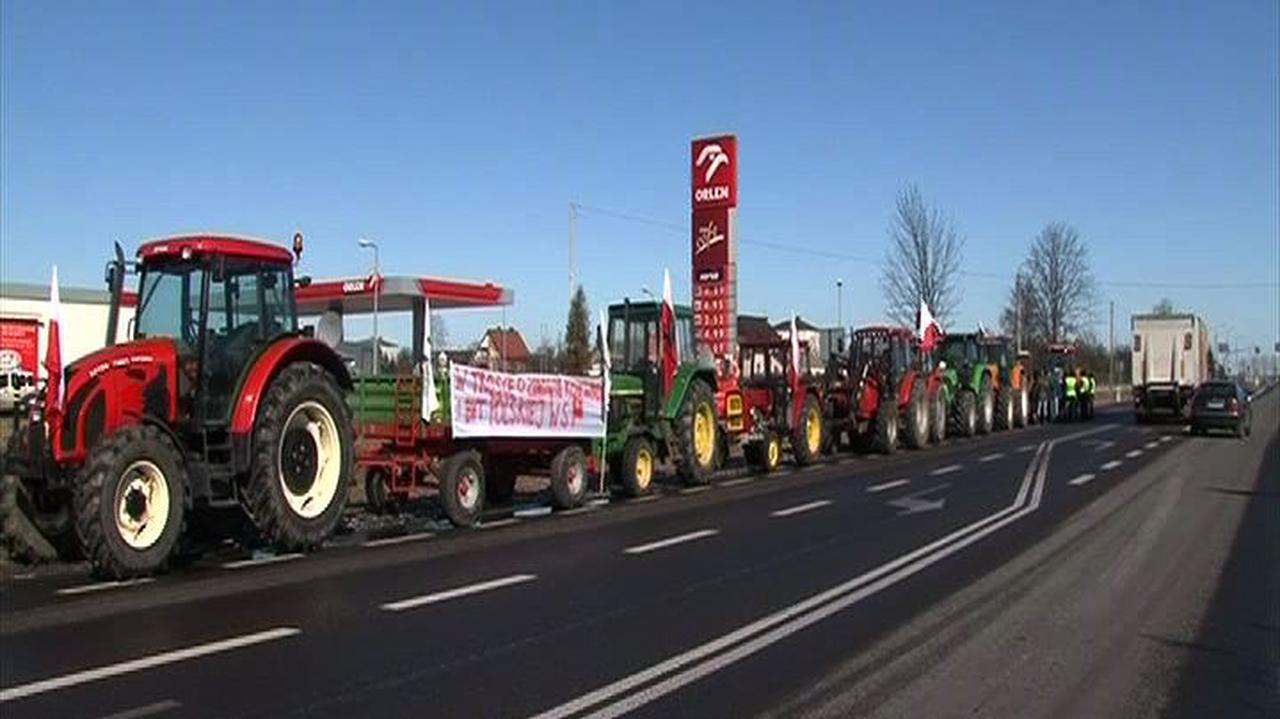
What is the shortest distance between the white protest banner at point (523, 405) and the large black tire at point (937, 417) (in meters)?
15.4

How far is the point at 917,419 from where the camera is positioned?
2988 cm

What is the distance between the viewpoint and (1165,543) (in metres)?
13.2

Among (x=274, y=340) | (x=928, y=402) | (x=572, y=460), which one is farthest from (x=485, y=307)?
(x=274, y=340)

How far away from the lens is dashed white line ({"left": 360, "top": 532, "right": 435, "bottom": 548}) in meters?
13.3

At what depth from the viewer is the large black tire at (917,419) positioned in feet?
97.1

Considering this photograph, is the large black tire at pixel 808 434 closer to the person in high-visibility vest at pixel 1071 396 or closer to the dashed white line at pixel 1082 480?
the dashed white line at pixel 1082 480

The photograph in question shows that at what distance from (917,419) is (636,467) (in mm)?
12808

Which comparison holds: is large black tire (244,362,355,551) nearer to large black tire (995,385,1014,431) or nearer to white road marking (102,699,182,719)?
white road marking (102,699,182,719)

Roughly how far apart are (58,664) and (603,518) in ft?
28.7

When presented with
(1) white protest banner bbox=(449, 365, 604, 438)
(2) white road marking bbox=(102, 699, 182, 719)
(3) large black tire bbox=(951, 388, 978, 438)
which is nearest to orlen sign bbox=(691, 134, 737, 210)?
(3) large black tire bbox=(951, 388, 978, 438)

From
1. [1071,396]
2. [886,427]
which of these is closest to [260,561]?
[886,427]

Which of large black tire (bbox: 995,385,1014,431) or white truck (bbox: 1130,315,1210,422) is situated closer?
large black tire (bbox: 995,385,1014,431)

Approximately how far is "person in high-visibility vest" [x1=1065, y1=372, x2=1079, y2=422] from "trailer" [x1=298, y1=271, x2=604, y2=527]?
3347 centimetres

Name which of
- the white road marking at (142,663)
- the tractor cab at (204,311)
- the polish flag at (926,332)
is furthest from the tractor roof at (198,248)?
the polish flag at (926,332)
